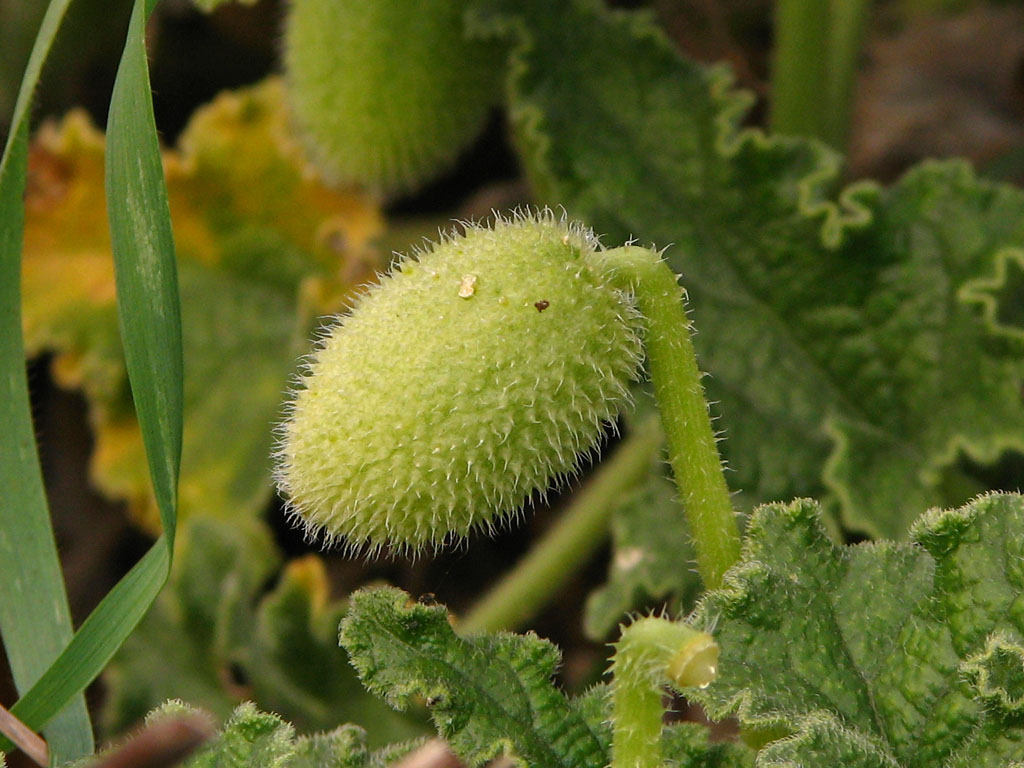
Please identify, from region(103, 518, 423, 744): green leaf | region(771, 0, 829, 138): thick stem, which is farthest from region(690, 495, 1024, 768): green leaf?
region(771, 0, 829, 138): thick stem

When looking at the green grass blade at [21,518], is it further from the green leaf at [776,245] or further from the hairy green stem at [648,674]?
the green leaf at [776,245]

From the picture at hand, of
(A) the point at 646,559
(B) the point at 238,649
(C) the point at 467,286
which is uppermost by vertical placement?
(C) the point at 467,286

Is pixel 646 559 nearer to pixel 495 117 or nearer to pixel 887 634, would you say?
pixel 887 634

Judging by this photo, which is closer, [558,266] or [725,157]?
[558,266]

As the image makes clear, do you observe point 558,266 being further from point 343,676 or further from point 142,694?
point 142,694

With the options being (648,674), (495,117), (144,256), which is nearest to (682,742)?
(648,674)

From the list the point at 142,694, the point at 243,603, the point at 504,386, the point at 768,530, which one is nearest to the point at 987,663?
the point at 768,530
